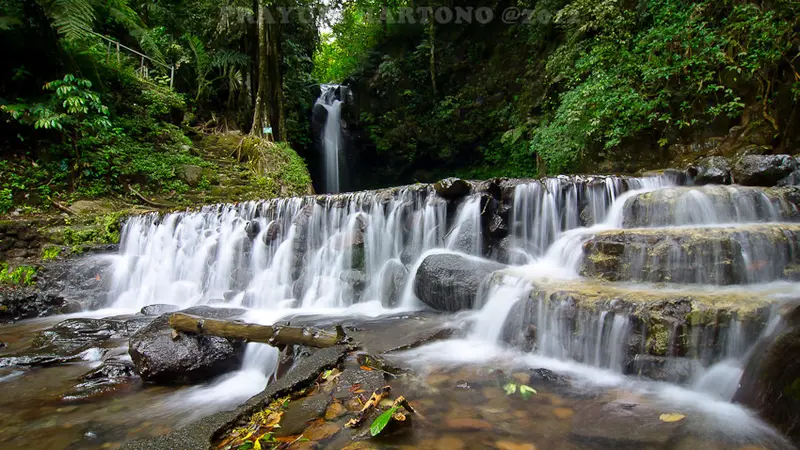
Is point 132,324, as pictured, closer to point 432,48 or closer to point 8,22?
point 8,22

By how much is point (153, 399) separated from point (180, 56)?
15617 mm

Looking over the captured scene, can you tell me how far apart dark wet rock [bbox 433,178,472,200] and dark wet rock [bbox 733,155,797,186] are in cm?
418

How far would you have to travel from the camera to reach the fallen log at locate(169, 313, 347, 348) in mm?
3496

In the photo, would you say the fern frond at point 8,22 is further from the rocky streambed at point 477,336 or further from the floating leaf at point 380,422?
the floating leaf at point 380,422

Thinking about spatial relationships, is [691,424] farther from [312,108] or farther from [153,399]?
[312,108]

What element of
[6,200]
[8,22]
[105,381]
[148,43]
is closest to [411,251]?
[105,381]

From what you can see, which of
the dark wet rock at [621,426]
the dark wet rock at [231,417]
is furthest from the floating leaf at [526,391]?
the dark wet rock at [231,417]

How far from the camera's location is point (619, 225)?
586cm

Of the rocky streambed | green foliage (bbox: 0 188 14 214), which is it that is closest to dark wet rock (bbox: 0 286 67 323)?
the rocky streambed

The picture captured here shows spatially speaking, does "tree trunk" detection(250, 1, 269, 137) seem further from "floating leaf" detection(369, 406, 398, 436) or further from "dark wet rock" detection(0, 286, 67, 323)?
"floating leaf" detection(369, 406, 398, 436)

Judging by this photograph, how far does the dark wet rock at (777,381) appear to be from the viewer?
6.89ft

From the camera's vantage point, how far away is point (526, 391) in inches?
112

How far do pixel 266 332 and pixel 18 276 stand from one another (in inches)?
280

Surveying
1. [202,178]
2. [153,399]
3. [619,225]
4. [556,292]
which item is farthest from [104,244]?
[619,225]
